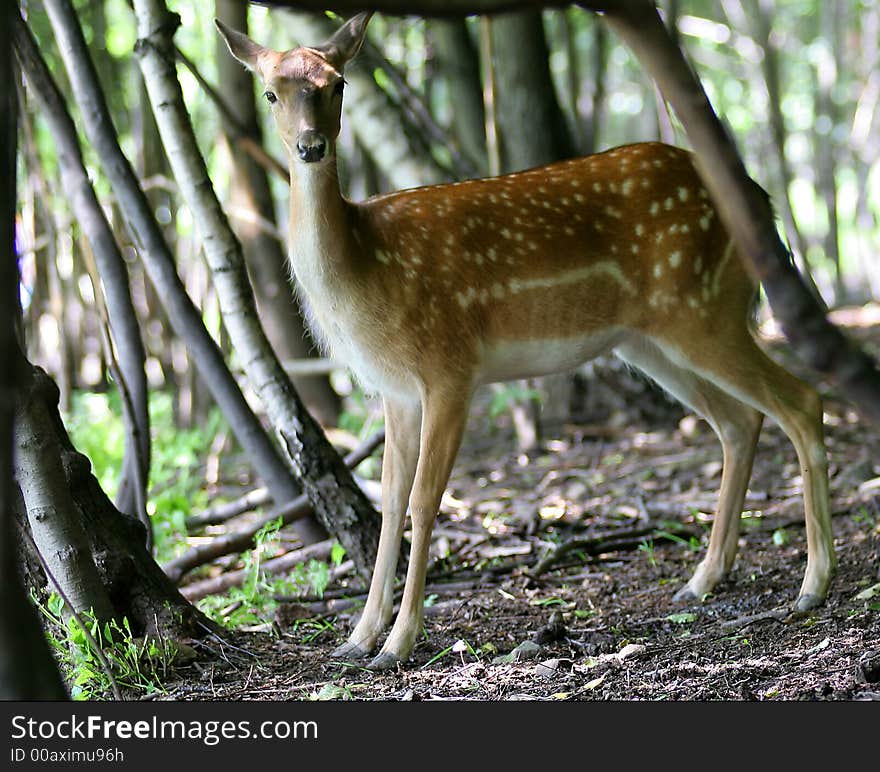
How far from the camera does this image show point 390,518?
4.66m

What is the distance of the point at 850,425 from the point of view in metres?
7.53

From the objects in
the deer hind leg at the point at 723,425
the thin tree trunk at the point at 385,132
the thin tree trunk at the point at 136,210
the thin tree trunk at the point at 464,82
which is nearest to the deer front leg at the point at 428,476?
the deer hind leg at the point at 723,425

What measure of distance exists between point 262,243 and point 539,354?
165 inches

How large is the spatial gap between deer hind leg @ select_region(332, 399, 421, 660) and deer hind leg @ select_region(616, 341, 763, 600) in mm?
1119

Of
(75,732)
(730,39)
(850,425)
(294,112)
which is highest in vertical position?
(730,39)

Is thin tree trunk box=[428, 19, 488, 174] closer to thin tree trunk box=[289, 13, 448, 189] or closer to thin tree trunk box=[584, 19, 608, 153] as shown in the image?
thin tree trunk box=[584, 19, 608, 153]

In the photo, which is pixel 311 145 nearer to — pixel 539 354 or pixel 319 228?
pixel 319 228

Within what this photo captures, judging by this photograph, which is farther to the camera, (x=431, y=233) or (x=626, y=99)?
(x=626, y=99)

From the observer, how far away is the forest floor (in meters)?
3.71

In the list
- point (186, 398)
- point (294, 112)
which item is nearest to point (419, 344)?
point (294, 112)

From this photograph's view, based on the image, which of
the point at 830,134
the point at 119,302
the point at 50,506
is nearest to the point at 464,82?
the point at 119,302

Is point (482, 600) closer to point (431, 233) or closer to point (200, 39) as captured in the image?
point (431, 233)

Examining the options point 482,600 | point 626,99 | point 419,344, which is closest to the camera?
point 419,344

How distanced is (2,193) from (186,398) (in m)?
7.71
